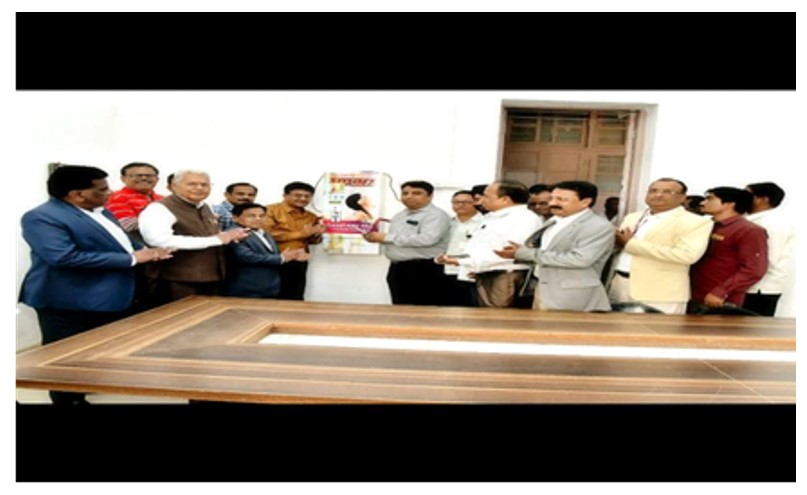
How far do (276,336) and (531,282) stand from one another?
1752 mm

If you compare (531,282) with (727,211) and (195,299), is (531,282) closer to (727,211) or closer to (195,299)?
(727,211)

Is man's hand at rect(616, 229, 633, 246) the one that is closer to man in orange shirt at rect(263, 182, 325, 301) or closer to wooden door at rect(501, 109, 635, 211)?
wooden door at rect(501, 109, 635, 211)

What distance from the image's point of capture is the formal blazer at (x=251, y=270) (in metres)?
3.11

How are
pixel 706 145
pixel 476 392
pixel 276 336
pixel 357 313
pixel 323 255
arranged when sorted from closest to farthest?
pixel 476 392, pixel 276 336, pixel 357 313, pixel 706 145, pixel 323 255

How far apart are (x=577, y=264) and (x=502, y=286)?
669 mm

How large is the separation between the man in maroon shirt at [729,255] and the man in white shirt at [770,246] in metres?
0.30

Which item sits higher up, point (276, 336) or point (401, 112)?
point (401, 112)

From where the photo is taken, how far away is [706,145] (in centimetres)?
431

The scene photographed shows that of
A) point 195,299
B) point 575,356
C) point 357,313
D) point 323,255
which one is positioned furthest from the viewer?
point 323,255

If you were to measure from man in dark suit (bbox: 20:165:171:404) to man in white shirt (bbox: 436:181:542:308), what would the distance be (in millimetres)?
1777

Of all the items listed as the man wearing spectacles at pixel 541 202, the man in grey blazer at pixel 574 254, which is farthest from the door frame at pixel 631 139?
the man in grey blazer at pixel 574 254

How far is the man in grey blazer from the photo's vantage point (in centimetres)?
255

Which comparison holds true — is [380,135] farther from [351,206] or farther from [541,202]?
[541,202]

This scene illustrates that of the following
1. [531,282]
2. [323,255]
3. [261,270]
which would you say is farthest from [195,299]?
[323,255]
